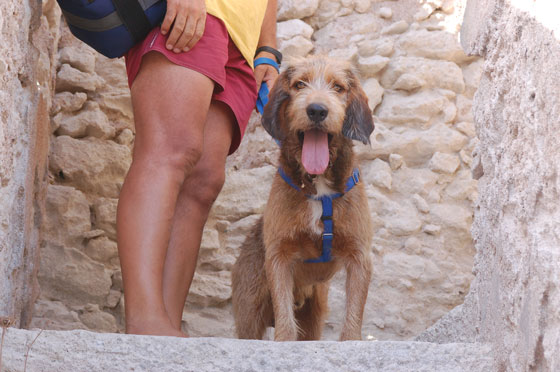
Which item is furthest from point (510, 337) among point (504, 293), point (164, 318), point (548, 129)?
point (164, 318)

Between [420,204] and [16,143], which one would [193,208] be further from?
[420,204]

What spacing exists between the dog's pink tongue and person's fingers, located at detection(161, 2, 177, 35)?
0.97 metres

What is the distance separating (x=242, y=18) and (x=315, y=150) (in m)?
0.72

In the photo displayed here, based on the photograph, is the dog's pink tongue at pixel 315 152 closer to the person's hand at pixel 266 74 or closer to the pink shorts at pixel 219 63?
the pink shorts at pixel 219 63

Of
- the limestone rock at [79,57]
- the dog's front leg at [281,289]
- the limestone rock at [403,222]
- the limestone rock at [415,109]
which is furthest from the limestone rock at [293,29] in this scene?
the dog's front leg at [281,289]

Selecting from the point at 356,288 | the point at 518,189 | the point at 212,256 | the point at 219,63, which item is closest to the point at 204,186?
the point at 219,63

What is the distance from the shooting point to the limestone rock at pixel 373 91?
4.89 m

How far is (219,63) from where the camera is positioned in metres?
2.67

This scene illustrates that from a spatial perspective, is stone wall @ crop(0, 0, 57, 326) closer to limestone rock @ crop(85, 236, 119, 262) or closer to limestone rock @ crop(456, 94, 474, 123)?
limestone rock @ crop(85, 236, 119, 262)

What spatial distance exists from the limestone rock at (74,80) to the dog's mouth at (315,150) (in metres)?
1.98

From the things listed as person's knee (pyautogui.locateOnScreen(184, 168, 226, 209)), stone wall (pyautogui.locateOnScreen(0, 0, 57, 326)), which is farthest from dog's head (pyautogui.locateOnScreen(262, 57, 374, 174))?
stone wall (pyautogui.locateOnScreen(0, 0, 57, 326))

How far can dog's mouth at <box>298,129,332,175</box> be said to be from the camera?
3090 mm

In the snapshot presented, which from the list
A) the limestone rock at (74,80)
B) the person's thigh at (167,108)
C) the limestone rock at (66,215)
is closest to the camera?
the person's thigh at (167,108)

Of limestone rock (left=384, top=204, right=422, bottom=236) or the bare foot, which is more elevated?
limestone rock (left=384, top=204, right=422, bottom=236)
